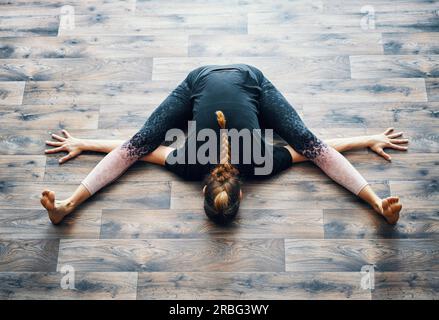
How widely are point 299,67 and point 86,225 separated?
1.23 metres

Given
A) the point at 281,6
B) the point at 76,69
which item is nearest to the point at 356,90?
the point at 281,6

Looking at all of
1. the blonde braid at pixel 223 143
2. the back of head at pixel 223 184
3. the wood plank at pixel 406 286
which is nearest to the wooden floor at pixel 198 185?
the wood plank at pixel 406 286

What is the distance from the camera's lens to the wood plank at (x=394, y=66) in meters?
2.48

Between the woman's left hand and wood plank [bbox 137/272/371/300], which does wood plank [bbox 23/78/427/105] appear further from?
wood plank [bbox 137/272/371/300]

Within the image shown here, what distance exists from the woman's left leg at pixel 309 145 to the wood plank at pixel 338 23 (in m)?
0.49

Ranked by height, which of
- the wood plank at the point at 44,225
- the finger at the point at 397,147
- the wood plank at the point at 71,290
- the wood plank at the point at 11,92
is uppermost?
the finger at the point at 397,147

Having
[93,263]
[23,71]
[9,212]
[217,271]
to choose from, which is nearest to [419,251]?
[217,271]

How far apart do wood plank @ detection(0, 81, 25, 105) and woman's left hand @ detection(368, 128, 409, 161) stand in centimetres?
166

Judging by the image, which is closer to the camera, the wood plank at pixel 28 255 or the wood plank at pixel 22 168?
the wood plank at pixel 28 255

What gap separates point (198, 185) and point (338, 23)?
3.59 ft

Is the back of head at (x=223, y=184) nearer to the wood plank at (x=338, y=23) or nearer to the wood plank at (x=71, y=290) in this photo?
the wood plank at (x=71, y=290)

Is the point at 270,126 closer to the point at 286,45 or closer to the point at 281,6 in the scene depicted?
the point at 286,45

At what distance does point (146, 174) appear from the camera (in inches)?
91.4

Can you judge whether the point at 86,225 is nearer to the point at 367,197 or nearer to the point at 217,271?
the point at 217,271
